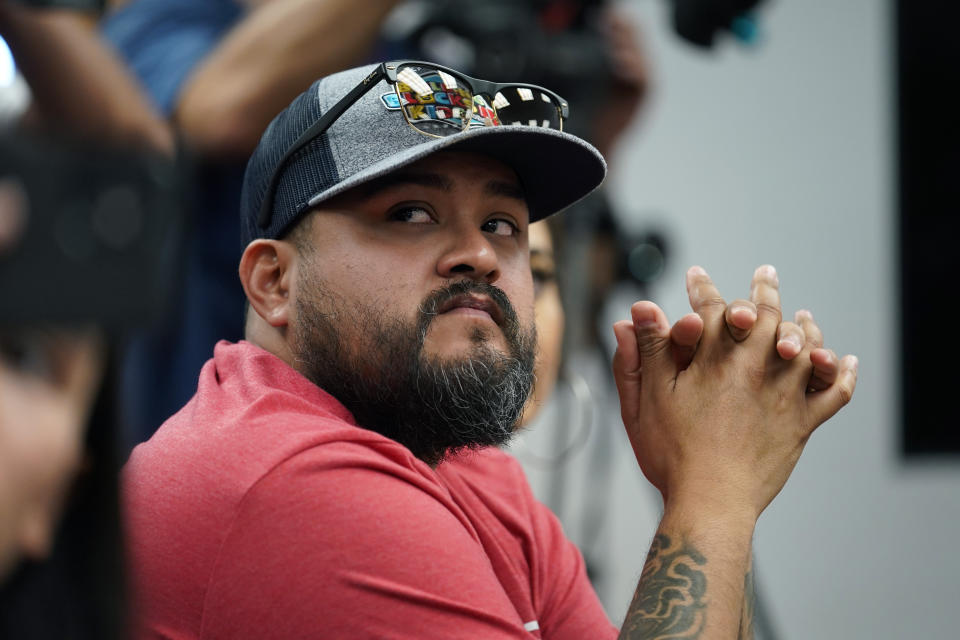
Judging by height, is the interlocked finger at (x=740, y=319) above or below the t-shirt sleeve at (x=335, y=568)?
above

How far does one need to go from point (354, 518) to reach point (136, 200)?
0.57 meters

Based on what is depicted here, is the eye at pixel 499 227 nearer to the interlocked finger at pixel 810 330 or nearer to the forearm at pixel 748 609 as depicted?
the interlocked finger at pixel 810 330

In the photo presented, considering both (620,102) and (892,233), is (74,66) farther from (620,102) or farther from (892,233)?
(892,233)

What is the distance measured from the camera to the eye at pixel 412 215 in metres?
1.32

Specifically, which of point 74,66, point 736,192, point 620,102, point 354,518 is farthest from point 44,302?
point 736,192

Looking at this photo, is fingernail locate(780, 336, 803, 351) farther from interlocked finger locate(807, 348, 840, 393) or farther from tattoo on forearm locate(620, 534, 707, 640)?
tattoo on forearm locate(620, 534, 707, 640)

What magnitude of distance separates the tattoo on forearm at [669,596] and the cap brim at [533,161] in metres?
0.48

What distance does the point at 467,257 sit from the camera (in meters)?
1.30

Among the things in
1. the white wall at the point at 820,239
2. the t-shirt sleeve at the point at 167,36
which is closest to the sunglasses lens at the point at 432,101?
the t-shirt sleeve at the point at 167,36

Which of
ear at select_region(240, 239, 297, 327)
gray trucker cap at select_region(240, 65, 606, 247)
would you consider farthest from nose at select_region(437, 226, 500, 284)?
ear at select_region(240, 239, 297, 327)

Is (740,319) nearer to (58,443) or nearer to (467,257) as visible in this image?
(467,257)

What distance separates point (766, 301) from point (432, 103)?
1.54 feet

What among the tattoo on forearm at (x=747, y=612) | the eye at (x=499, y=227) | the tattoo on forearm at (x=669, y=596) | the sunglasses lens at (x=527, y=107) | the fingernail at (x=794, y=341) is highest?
the sunglasses lens at (x=527, y=107)

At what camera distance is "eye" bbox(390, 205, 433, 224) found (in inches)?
52.1
